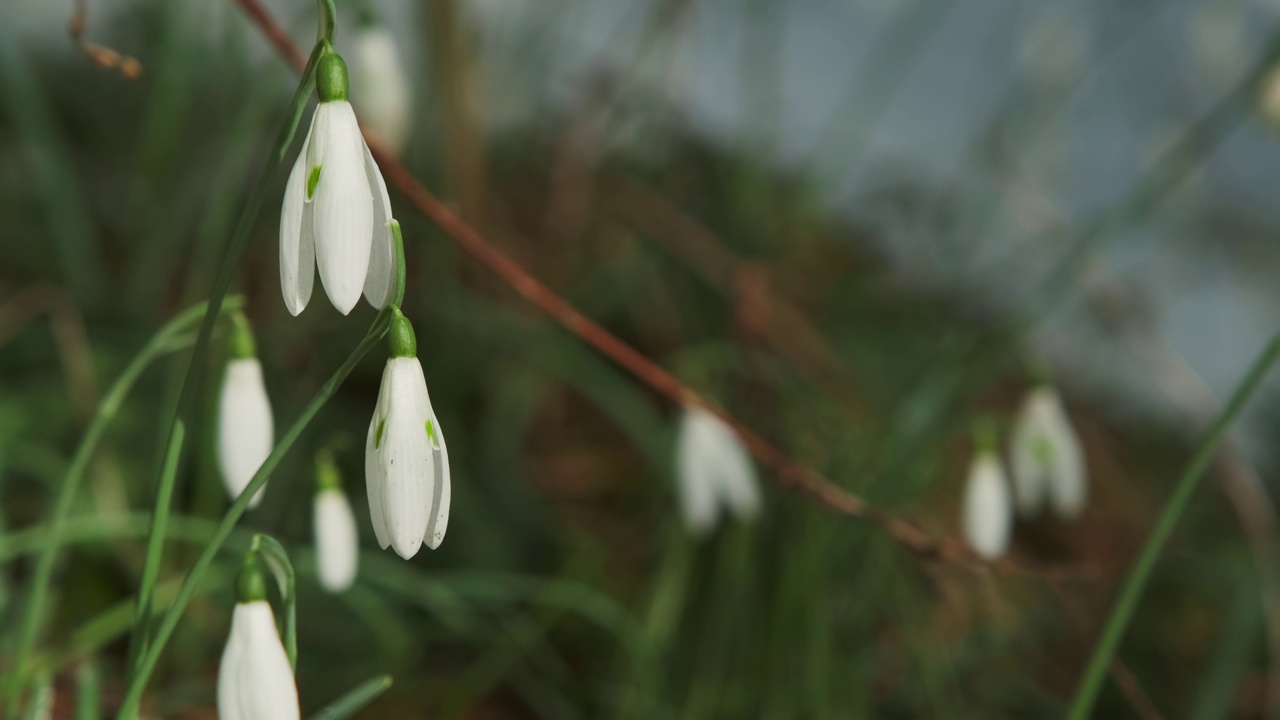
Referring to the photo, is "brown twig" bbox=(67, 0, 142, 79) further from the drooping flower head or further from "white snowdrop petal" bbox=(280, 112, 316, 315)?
the drooping flower head

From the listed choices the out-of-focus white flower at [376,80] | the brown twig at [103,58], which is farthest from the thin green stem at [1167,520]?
the out-of-focus white flower at [376,80]

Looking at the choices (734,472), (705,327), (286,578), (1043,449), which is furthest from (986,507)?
(705,327)

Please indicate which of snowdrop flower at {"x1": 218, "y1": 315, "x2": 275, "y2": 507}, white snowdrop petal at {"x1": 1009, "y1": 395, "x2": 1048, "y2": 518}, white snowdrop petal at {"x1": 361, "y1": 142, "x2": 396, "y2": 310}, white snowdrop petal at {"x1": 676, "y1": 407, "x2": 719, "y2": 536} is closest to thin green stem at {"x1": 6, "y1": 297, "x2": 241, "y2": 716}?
snowdrop flower at {"x1": 218, "y1": 315, "x2": 275, "y2": 507}

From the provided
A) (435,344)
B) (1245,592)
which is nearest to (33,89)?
(435,344)

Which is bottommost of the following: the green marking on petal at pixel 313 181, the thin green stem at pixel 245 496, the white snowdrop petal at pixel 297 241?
the thin green stem at pixel 245 496

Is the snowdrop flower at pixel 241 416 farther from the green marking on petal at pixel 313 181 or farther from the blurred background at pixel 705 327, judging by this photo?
the blurred background at pixel 705 327

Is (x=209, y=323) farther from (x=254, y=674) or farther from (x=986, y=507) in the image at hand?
(x=986, y=507)

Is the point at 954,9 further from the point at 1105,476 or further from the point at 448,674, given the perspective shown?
the point at 448,674
